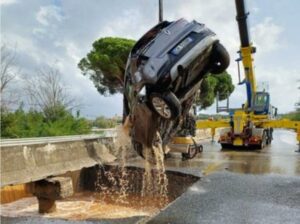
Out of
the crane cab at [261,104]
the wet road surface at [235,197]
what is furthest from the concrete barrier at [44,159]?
the crane cab at [261,104]

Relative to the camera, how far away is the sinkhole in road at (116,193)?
8.70m

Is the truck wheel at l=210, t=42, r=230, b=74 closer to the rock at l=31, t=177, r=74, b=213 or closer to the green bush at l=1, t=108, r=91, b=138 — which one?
the rock at l=31, t=177, r=74, b=213

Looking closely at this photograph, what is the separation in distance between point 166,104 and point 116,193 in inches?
263

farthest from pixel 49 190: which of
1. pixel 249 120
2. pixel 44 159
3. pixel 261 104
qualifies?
pixel 261 104

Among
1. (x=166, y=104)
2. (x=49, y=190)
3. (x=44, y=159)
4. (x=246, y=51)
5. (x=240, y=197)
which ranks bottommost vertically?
(x=240, y=197)

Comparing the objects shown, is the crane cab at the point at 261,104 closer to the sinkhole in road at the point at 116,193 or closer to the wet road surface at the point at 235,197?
the wet road surface at the point at 235,197

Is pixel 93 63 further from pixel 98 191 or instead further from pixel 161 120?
pixel 161 120

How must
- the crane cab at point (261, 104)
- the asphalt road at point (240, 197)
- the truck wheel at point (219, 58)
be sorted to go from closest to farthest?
1. the truck wheel at point (219, 58)
2. the asphalt road at point (240, 197)
3. the crane cab at point (261, 104)

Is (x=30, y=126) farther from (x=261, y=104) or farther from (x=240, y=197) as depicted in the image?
(x=261, y=104)

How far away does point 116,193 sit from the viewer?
34.5ft

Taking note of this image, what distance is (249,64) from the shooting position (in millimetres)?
18078

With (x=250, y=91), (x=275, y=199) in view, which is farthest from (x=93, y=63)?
(x=275, y=199)

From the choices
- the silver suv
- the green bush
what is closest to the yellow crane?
the green bush

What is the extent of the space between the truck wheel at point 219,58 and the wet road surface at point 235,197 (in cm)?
225
